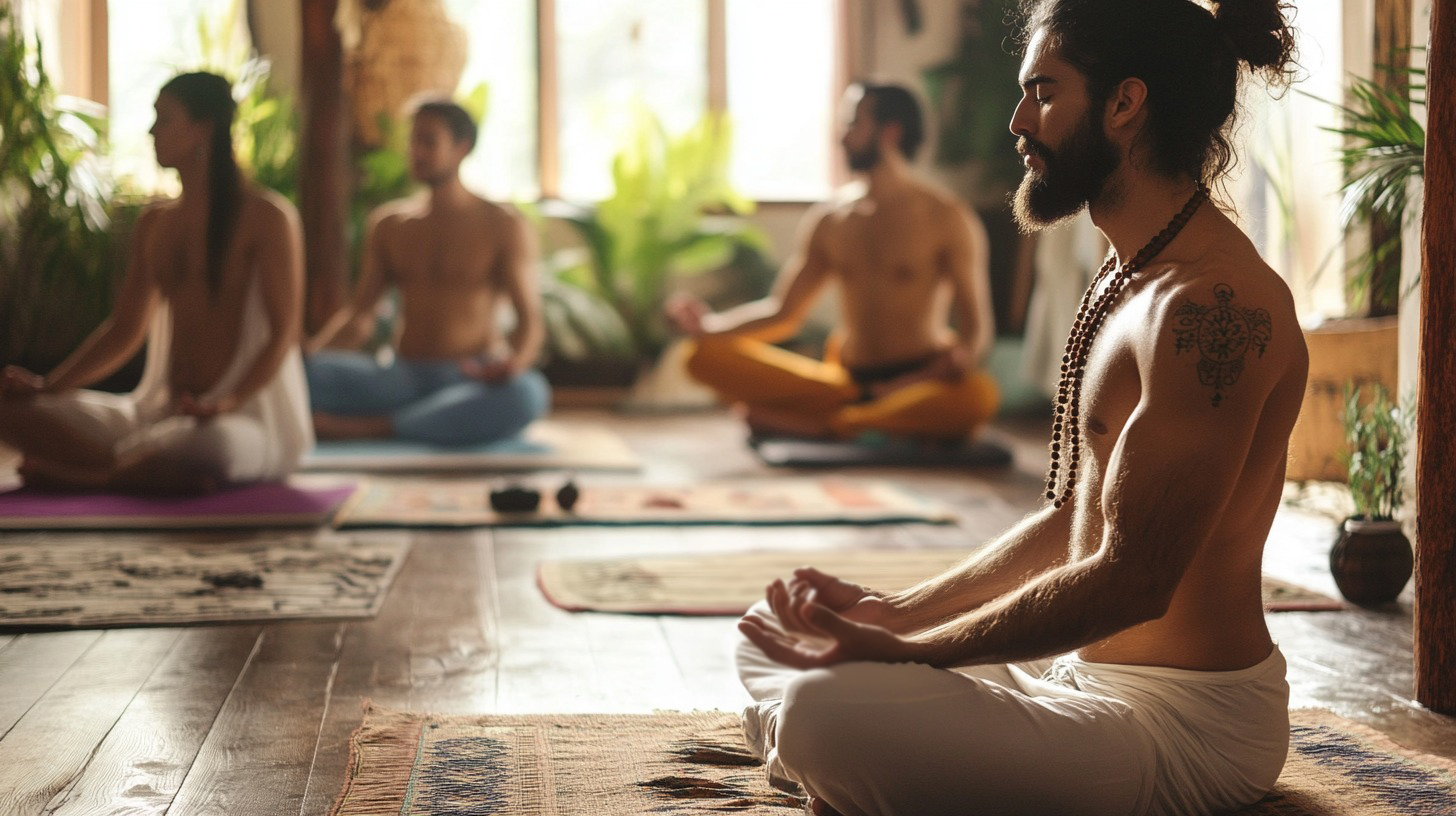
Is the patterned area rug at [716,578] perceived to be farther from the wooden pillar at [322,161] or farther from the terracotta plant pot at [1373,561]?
the wooden pillar at [322,161]

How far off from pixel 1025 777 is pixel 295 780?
3.01 feet

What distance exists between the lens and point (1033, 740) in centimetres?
145

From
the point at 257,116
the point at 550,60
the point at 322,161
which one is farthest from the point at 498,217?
the point at 550,60

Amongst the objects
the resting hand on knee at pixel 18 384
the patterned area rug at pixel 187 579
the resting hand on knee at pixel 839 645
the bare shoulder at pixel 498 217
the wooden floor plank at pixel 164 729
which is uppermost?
the bare shoulder at pixel 498 217

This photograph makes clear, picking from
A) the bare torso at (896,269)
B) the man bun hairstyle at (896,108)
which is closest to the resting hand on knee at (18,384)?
the bare torso at (896,269)

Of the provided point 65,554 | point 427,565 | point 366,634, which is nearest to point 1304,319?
point 427,565

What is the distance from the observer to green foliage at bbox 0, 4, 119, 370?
585 centimetres

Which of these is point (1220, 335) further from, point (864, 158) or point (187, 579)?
point (864, 158)

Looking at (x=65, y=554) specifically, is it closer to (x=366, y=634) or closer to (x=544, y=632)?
(x=366, y=634)

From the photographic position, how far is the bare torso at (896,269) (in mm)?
5254

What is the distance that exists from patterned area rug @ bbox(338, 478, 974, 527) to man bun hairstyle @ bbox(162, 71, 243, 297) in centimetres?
84

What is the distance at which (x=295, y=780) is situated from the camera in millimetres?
1787

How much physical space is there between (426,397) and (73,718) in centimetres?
357

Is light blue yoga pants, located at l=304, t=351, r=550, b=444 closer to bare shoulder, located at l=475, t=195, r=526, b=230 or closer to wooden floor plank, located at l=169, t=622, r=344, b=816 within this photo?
bare shoulder, located at l=475, t=195, r=526, b=230
